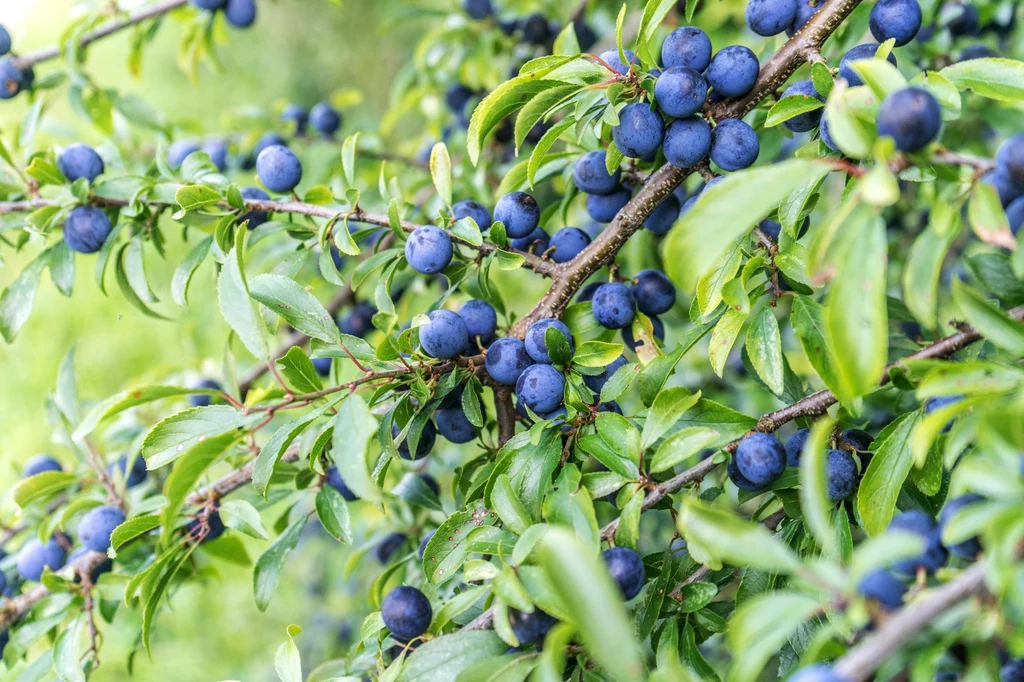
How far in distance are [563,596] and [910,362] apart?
46cm

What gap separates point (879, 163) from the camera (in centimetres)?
67

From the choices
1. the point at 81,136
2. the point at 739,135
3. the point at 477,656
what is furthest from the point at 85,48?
the point at 477,656

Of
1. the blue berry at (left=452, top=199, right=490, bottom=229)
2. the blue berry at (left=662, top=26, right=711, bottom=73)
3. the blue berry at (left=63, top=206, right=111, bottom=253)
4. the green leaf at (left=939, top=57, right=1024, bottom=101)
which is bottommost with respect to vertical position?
the blue berry at (left=452, top=199, right=490, bottom=229)

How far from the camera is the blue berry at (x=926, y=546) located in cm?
67

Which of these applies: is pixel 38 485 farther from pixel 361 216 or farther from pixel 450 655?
pixel 450 655

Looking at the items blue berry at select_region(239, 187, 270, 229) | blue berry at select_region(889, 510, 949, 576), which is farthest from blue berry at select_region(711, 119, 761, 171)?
blue berry at select_region(239, 187, 270, 229)

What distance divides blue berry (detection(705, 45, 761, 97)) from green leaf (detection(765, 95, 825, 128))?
0.10 meters

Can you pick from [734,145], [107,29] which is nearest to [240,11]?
[107,29]

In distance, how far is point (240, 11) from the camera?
179 centimetres

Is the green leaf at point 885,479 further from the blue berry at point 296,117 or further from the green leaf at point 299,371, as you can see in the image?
the blue berry at point 296,117

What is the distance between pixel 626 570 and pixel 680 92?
572 millimetres

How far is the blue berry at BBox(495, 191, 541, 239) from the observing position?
113 cm

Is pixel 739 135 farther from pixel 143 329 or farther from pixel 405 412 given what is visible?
pixel 143 329

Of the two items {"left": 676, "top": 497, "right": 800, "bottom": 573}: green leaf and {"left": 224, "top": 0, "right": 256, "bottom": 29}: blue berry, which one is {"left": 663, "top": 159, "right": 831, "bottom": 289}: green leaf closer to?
{"left": 676, "top": 497, "right": 800, "bottom": 573}: green leaf
